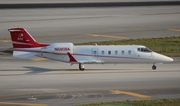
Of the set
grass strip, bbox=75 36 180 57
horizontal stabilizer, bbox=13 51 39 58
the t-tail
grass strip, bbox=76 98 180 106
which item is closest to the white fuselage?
the t-tail

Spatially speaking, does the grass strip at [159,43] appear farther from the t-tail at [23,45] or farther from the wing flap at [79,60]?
the t-tail at [23,45]

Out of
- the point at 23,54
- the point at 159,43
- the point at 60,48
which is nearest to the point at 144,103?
the point at 60,48

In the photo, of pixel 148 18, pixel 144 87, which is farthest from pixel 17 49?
pixel 148 18

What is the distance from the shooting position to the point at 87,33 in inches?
3250

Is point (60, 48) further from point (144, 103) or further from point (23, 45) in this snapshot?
point (144, 103)

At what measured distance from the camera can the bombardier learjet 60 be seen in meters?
62.5

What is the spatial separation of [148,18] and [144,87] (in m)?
36.7

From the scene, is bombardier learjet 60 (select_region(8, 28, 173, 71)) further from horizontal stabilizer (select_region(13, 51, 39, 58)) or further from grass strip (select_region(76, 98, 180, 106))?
grass strip (select_region(76, 98, 180, 106))

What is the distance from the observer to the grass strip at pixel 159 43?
2820 inches

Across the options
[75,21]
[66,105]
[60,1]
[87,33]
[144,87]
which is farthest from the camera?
[60,1]

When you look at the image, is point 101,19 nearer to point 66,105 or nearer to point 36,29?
point 36,29

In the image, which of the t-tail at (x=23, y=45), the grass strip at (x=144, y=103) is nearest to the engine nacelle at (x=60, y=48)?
the t-tail at (x=23, y=45)

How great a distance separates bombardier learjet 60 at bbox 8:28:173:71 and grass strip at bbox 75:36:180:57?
7.83m

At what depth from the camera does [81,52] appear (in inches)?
2462
